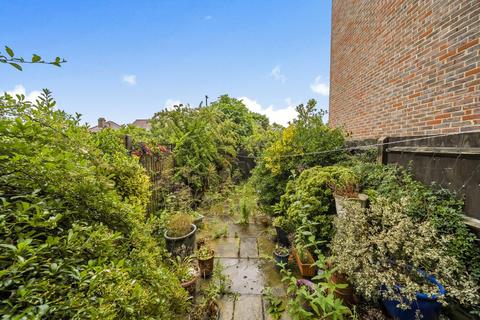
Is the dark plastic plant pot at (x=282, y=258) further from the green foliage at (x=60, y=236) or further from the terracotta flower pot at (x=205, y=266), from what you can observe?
the green foliage at (x=60, y=236)

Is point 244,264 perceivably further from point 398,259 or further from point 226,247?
point 398,259

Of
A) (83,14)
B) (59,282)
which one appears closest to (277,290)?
(59,282)

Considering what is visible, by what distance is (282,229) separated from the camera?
137 inches

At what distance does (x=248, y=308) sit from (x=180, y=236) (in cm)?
130

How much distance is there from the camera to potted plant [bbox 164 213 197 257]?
2.92 metres

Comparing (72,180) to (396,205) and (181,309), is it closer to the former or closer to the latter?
(181,309)

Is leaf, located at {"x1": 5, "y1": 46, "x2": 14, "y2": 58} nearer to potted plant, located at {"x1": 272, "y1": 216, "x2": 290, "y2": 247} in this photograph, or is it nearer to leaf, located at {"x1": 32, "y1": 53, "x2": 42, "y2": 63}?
leaf, located at {"x1": 32, "y1": 53, "x2": 42, "y2": 63}

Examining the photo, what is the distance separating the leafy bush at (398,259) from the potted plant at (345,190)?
399mm

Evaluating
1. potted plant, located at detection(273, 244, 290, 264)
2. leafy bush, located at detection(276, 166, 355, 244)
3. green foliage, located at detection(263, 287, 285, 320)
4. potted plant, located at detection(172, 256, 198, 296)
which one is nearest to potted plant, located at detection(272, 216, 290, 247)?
leafy bush, located at detection(276, 166, 355, 244)

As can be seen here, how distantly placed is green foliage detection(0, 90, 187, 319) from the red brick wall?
11.5ft

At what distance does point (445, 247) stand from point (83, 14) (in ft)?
19.0

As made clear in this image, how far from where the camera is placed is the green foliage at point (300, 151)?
413 cm

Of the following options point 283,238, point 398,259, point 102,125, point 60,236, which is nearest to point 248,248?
point 283,238

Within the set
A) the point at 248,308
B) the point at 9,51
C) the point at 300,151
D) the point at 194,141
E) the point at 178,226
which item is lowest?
A: the point at 248,308
